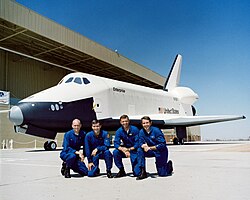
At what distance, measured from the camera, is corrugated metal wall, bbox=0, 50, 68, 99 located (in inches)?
940

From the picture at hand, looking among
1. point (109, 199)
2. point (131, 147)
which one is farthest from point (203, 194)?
point (131, 147)

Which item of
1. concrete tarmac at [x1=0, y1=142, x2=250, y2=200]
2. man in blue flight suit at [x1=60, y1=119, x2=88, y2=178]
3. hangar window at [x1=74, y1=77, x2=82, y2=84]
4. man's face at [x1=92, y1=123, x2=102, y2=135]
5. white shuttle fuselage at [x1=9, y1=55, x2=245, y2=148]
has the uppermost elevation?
hangar window at [x1=74, y1=77, x2=82, y2=84]

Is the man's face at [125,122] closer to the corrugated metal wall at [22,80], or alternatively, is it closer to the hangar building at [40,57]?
the hangar building at [40,57]

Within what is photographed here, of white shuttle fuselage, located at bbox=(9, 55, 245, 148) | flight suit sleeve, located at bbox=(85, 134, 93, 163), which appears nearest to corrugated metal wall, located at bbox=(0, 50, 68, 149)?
white shuttle fuselage, located at bbox=(9, 55, 245, 148)

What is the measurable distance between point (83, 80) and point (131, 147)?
8863 millimetres

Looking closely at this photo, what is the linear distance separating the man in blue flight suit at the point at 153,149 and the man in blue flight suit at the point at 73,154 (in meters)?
1.06

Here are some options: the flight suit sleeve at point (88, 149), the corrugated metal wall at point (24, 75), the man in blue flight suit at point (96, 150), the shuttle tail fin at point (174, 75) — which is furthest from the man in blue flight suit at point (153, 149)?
the corrugated metal wall at point (24, 75)

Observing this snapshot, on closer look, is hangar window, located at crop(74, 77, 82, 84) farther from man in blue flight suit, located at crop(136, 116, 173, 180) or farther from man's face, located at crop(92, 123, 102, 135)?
man in blue flight suit, located at crop(136, 116, 173, 180)

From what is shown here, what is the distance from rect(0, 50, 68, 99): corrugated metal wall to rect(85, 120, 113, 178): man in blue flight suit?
20.2m

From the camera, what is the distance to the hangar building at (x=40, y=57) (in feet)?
63.8

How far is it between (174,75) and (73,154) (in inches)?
859

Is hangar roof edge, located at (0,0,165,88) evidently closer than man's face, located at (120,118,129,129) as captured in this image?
No

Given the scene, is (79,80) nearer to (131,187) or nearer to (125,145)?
(125,145)

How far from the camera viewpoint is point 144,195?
3.34 meters
